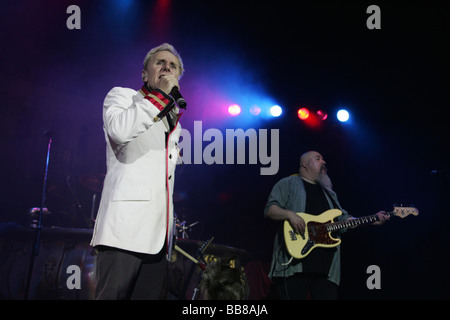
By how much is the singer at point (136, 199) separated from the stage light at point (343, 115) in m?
4.17

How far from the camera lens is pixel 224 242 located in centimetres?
648

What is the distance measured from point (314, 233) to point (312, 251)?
0.57 feet

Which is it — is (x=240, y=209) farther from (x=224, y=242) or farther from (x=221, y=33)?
(x=221, y=33)

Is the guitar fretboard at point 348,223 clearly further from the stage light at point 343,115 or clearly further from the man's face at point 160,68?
the man's face at point 160,68

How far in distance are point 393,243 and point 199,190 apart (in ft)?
10.5

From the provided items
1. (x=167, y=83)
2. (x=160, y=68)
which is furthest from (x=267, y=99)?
(x=167, y=83)

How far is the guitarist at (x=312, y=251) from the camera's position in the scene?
345 cm

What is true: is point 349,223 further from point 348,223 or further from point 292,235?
point 292,235

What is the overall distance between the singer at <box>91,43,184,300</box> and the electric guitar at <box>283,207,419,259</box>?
1.91 m

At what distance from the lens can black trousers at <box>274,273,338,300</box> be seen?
340cm

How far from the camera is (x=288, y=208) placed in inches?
153

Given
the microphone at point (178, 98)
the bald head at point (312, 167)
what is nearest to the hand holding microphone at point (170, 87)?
the microphone at point (178, 98)

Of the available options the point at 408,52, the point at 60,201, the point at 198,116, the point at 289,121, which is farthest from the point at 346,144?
the point at 60,201

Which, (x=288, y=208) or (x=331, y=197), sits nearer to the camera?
(x=288, y=208)
